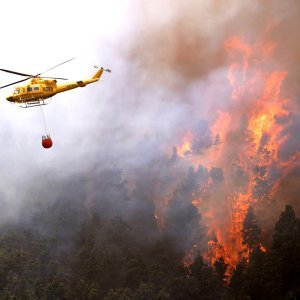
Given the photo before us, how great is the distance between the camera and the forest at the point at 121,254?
87.3 m

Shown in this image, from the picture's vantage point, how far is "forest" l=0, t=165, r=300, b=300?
87.3 metres

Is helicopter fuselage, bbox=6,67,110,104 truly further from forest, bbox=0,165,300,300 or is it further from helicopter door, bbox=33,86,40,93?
forest, bbox=0,165,300,300

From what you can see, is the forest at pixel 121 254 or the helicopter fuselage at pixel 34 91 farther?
the forest at pixel 121 254

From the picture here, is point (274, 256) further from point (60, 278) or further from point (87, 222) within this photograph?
point (87, 222)

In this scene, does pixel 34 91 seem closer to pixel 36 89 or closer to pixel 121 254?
pixel 36 89

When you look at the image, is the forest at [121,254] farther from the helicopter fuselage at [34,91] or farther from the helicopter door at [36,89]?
the helicopter door at [36,89]

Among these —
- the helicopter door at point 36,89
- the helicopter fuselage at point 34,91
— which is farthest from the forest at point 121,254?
the helicopter door at point 36,89

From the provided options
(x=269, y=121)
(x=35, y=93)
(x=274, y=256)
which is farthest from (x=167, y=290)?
(x=269, y=121)

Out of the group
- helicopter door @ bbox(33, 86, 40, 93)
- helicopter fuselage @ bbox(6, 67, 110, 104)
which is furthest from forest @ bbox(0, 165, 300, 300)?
helicopter door @ bbox(33, 86, 40, 93)

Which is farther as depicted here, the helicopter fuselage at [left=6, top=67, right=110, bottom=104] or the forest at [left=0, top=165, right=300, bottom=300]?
the forest at [left=0, top=165, right=300, bottom=300]

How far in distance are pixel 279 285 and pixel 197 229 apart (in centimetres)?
5336

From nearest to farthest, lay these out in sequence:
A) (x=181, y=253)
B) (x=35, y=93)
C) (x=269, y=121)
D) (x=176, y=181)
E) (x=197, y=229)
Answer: (x=35, y=93)
(x=181, y=253)
(x=197, y=229)
(x=269, y=121)
(x=176, y=181)

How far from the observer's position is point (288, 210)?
340 ft

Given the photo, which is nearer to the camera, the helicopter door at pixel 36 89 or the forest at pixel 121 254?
the helicopter door at pixel 36 89
